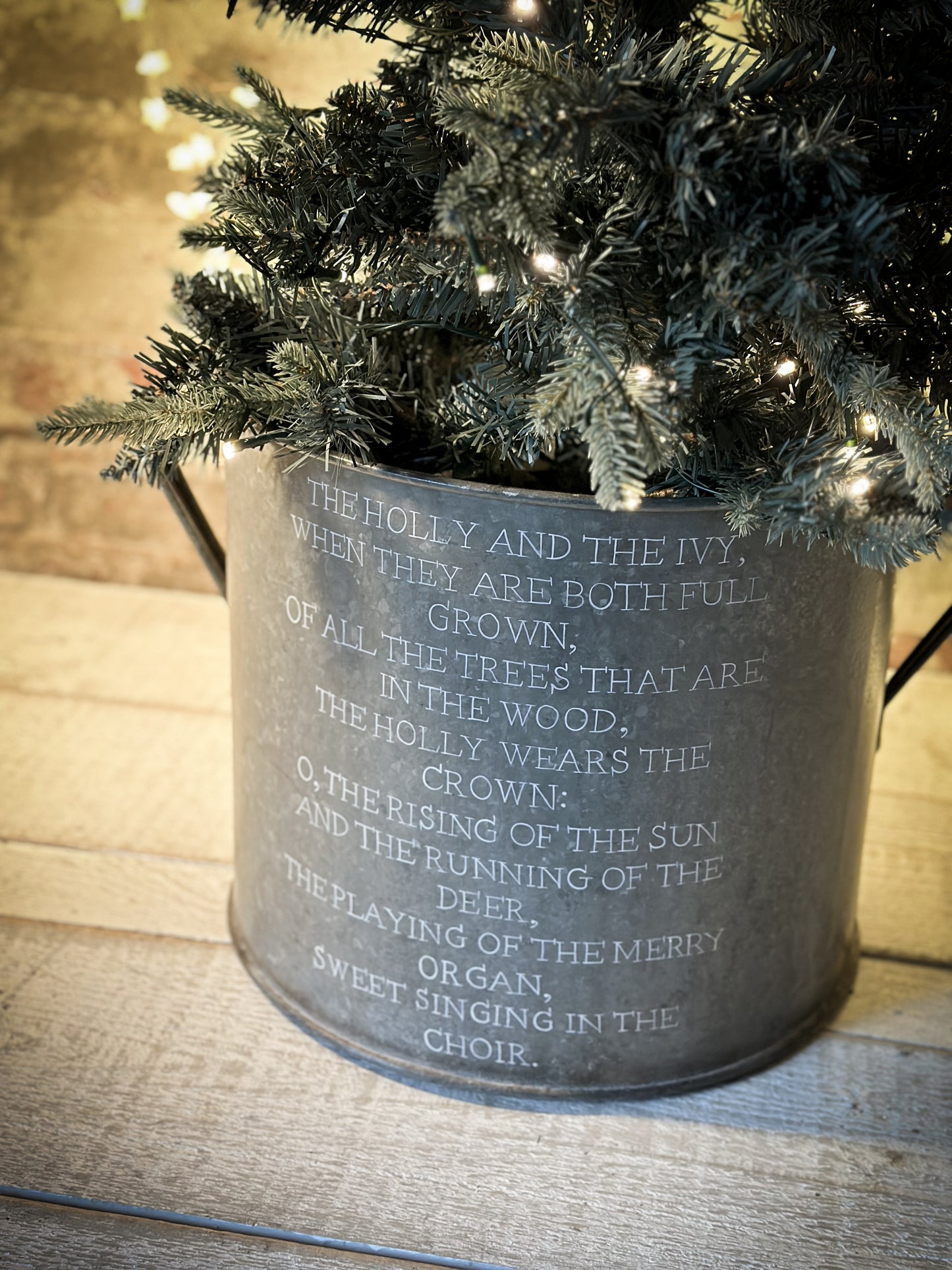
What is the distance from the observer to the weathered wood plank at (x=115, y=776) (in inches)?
51.6

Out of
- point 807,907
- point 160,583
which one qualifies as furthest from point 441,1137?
point 160,583

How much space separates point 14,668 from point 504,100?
1138mm

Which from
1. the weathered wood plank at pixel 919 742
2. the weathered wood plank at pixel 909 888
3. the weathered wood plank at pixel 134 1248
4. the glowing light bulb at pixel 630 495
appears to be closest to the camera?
the glowing light bulb at pixel 630 495

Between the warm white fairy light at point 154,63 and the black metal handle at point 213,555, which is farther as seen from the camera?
the warm white fairy light at point 154,63

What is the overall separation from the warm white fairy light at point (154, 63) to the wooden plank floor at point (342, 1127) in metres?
0.97

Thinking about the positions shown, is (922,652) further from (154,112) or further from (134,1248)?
(154,112)

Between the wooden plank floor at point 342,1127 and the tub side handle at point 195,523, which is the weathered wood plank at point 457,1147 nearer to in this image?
the wooden plank floor at point 342,1127

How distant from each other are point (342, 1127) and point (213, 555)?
0.49 m

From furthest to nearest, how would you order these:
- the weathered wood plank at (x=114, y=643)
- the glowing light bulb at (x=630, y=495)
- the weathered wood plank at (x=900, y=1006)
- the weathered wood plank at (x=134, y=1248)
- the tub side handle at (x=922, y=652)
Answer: the weathered wood plank at (x=114, y=643) < the weathered wood plank at (x=900, y=1006) < the tub side handle at (x=922, y=652) < the weathered wood plank at (x=134, y=1248) < the glowing light bulb at (x=630, y=495)

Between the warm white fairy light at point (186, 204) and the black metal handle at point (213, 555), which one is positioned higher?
the warm white fairy light at point (186, 204)

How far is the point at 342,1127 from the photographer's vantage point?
3.17 feet

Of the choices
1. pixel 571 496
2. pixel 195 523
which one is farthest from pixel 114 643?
pixel 571 496

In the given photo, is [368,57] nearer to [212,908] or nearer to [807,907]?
[212,908]

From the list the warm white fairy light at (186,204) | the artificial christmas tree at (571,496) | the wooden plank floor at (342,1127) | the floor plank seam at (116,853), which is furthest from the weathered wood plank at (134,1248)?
the warm white fairy light at (186,204)
